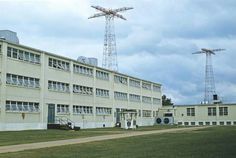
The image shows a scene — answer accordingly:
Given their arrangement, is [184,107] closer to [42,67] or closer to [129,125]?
[129,125]

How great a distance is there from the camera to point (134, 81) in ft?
351

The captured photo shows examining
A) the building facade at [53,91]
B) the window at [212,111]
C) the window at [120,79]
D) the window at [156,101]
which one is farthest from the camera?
the window at [212,111]

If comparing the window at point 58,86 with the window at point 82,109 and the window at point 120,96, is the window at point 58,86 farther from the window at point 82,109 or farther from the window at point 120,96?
the window at point 120,96

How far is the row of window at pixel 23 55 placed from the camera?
5643 centimetres

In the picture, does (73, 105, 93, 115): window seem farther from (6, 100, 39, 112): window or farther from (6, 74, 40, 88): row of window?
(6, 74, 40, 88): row of window

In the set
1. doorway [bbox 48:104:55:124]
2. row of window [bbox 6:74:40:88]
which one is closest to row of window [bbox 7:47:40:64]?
row of window [bbox 6:74:40:88]

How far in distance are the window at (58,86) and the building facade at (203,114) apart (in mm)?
52671

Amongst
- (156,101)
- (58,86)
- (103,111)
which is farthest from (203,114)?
(58,86)

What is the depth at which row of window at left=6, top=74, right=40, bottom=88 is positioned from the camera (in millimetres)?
56156

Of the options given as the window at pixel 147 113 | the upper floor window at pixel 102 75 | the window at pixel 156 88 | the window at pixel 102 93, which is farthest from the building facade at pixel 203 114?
the window at pixel 102 93

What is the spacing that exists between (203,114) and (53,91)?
68137 mm

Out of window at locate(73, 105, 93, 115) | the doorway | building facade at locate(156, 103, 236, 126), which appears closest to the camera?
the doorway

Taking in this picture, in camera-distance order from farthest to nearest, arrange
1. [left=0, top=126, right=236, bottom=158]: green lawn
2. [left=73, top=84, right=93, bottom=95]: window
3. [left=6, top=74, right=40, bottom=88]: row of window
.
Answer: [left=73, top=84, right=93, bottom=95]: window < [left=6, top=74, right=40, bottom=88]: row of window < [left=0, top=126, right=236, bottom=158]: green lawn

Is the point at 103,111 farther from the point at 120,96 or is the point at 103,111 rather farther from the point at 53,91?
the point at 53,91
